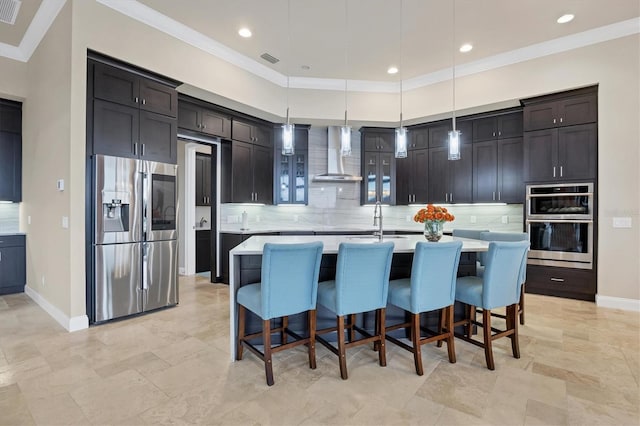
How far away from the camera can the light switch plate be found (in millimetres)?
3936

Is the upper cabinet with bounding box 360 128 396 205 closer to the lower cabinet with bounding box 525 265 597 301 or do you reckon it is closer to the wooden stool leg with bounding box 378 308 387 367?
the lower cabinet with bounding box 525 265 597 301

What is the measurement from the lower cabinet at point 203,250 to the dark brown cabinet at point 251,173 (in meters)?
1.36

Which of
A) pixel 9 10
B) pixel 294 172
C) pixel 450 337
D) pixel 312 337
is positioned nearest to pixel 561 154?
pixel 450 337

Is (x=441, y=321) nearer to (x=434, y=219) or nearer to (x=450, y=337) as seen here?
(x=450, y=337)

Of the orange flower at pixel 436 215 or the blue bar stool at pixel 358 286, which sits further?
the orange flower at pixel 436 215

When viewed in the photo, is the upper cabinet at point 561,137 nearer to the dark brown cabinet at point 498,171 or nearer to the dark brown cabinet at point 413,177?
the dark brown cabinet at point 498,171

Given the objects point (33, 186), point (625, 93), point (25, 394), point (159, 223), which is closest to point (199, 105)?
point (159, 223)

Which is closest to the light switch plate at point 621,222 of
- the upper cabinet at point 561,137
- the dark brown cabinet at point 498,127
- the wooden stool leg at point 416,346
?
the upper cabinet at point 561,137

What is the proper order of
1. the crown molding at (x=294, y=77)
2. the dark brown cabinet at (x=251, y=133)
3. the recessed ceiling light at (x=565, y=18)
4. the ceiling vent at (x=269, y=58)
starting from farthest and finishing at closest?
the dark brown cabinet at (x=251, y=133)
the ceiling vent at (x=269, y=58)
the recessed ceiling light at (x=565, y=18)
the crown molding at (x=294, y=77)

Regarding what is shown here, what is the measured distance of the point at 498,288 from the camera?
2.49m

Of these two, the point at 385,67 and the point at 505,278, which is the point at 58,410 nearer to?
the point at 505,278

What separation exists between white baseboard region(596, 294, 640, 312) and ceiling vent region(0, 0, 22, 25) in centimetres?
763

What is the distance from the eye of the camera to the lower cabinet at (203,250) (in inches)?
240

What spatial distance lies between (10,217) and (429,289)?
595 cm
